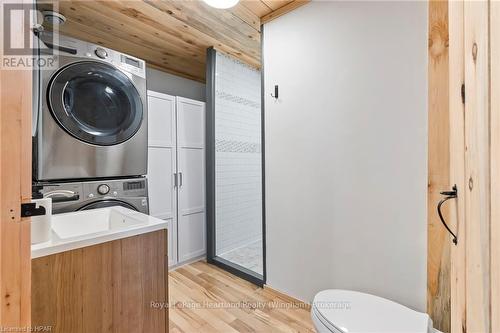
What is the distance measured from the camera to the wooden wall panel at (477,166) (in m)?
0.47

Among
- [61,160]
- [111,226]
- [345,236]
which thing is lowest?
[345,236]

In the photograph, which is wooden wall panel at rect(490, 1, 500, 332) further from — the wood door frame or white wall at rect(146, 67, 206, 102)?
white wall at rect(146, 67, 206, 102)

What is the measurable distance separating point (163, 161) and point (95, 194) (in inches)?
30.6

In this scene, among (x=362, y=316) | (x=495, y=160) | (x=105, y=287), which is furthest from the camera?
(x=362, y=316)

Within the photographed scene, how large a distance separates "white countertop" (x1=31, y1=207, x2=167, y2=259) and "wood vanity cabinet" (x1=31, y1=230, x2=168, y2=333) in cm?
2

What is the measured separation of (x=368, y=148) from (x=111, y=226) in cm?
153

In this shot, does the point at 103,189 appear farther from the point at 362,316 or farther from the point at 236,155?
the point at 362,316

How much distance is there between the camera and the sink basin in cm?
114

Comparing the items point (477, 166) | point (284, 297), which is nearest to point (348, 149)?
point (477, 166)

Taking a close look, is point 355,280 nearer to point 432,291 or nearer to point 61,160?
point 432,291

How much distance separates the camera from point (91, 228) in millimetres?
1235

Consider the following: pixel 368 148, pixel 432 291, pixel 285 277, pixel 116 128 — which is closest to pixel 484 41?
pixel 368 148

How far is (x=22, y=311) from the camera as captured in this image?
0.62 m

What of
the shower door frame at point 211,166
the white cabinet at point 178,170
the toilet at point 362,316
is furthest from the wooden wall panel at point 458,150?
the white cabinet at point 178,170
